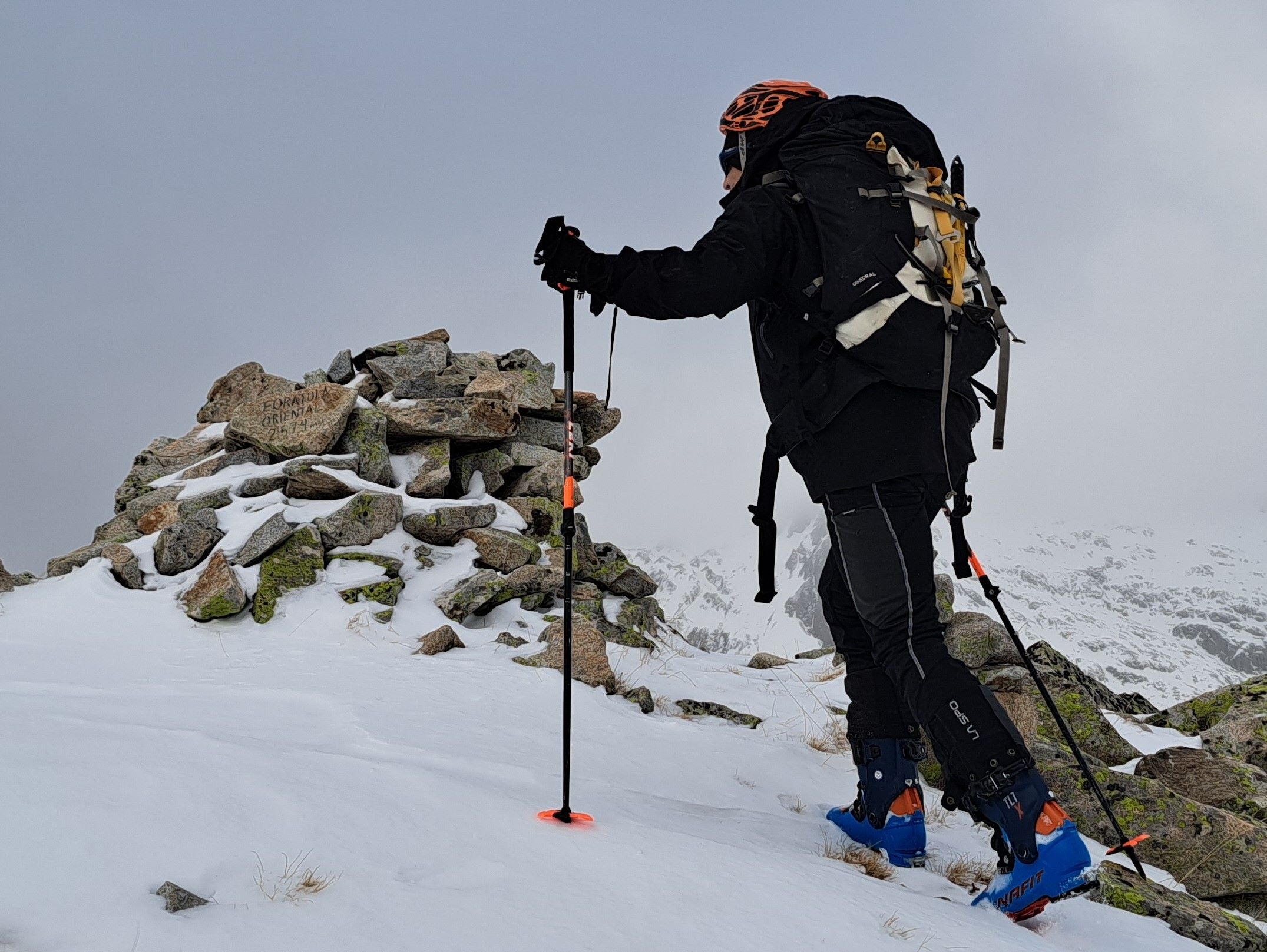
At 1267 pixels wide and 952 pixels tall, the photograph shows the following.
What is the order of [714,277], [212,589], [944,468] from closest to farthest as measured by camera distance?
[714,277]
[944,468]
[212,589]

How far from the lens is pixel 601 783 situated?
3.28 m

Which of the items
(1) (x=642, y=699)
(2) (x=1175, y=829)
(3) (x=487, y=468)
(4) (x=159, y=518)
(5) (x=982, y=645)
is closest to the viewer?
(2) (x=1175, y=829)

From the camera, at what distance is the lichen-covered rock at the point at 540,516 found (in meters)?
9.48

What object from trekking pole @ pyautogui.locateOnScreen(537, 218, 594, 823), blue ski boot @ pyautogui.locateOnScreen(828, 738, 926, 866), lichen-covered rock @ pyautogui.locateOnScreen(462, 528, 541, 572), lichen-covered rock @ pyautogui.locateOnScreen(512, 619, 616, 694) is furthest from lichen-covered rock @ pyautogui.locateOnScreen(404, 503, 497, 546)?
blue ski boot @ pyautogui.locateOnScreen(828, 738, 926, 866)

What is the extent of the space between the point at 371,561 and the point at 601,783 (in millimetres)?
5562

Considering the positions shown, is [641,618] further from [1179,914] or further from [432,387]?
[1179,914]

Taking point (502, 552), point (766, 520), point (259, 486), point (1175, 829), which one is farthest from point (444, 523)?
point (1175, 829)

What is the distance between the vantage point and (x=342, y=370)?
36.4 ft

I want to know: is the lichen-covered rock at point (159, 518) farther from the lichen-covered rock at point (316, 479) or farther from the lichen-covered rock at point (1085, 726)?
Result: the lichen-covered rock at point (1085, 726)

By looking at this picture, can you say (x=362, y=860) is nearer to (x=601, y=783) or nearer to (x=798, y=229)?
(x=601, y=783)

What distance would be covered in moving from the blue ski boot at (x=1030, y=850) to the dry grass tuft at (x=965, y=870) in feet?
1.21

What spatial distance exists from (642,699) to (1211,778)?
4.06m

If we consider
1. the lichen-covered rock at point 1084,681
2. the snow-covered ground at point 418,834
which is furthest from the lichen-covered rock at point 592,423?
the snow-covered ground at point 418,834

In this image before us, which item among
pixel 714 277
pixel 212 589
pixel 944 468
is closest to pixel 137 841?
pixel 714 277
